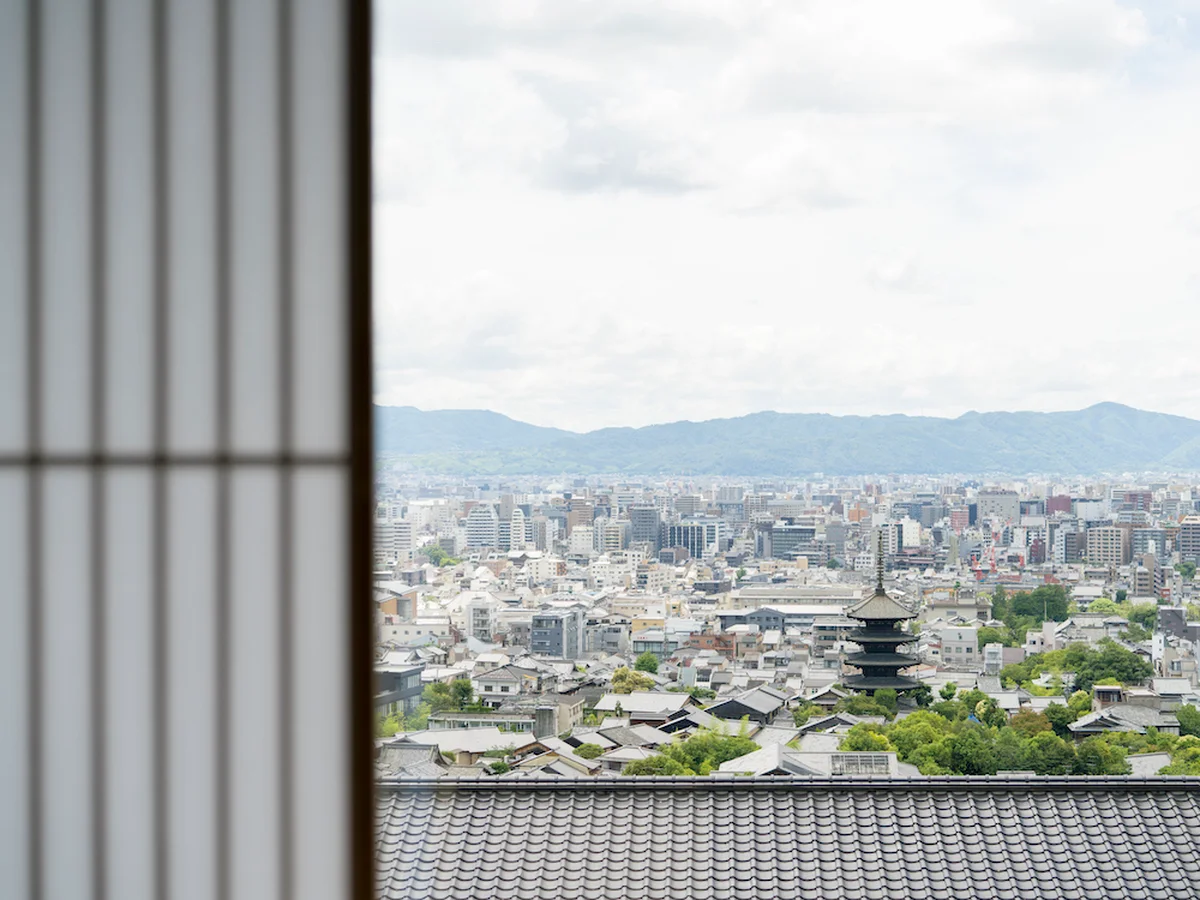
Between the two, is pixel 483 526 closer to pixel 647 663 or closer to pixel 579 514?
pixel 579 514

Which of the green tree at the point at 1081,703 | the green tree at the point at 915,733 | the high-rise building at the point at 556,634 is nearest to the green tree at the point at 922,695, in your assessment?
the green tree at the point at 915,733

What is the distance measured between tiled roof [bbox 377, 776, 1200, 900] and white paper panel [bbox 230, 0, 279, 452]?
324 cm

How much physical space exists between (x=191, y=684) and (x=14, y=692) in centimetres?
25

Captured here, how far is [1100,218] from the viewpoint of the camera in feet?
20.7

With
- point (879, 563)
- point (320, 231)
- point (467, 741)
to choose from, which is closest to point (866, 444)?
point (879, 563)

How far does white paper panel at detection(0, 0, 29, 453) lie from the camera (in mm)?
1305

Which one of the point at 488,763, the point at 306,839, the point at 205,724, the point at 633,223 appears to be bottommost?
the point at 488,763

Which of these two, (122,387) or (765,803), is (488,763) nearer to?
(765,803)

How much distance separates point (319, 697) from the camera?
1291 mm

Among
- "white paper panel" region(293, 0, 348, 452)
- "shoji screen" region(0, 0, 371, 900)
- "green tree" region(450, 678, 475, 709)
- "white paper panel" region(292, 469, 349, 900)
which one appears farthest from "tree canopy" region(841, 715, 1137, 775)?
"white paper panel" region(293, 0, 348, 452)

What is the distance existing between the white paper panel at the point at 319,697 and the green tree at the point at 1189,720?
218 inches

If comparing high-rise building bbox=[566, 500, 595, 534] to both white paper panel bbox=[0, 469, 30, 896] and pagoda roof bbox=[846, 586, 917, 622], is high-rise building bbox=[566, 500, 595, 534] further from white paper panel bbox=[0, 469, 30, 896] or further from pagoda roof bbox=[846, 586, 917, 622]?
white paper panel bbox=[0, 469, 30, 896]

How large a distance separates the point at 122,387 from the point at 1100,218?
6669 mm

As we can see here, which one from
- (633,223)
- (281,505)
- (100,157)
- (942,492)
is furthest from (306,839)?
(633,223)
